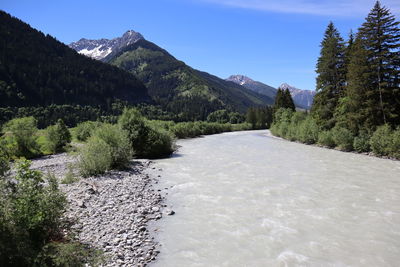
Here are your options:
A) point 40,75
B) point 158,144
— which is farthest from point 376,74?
point 40,75

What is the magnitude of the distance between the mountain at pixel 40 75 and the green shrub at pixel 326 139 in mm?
141430

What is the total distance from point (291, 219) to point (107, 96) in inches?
7532

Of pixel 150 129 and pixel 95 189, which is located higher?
pixel 150 129

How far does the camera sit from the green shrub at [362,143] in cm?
3769

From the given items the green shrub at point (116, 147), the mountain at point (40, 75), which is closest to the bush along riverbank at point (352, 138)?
the green shrub at point (116, 147)

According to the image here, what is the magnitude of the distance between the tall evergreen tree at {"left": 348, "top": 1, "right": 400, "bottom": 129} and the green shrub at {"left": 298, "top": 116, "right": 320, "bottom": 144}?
12626 millimetres

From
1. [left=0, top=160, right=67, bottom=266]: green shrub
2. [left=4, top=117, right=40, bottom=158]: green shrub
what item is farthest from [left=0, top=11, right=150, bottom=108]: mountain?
[left=0, top=160, right=67, bottom=266]: green shrub

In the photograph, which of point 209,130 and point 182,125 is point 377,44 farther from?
point 209,130

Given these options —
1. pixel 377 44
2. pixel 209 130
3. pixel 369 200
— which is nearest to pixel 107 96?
pixel 209 130

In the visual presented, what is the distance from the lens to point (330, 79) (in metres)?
50.2

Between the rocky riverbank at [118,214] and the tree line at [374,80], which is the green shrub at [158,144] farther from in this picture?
the tree line at [374,80]

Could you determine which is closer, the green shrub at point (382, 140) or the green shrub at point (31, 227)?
the green shrub at point (31, 227)

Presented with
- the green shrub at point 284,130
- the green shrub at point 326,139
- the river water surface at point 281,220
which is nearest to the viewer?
the river water surface at point 281,220

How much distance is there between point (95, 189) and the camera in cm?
1631
